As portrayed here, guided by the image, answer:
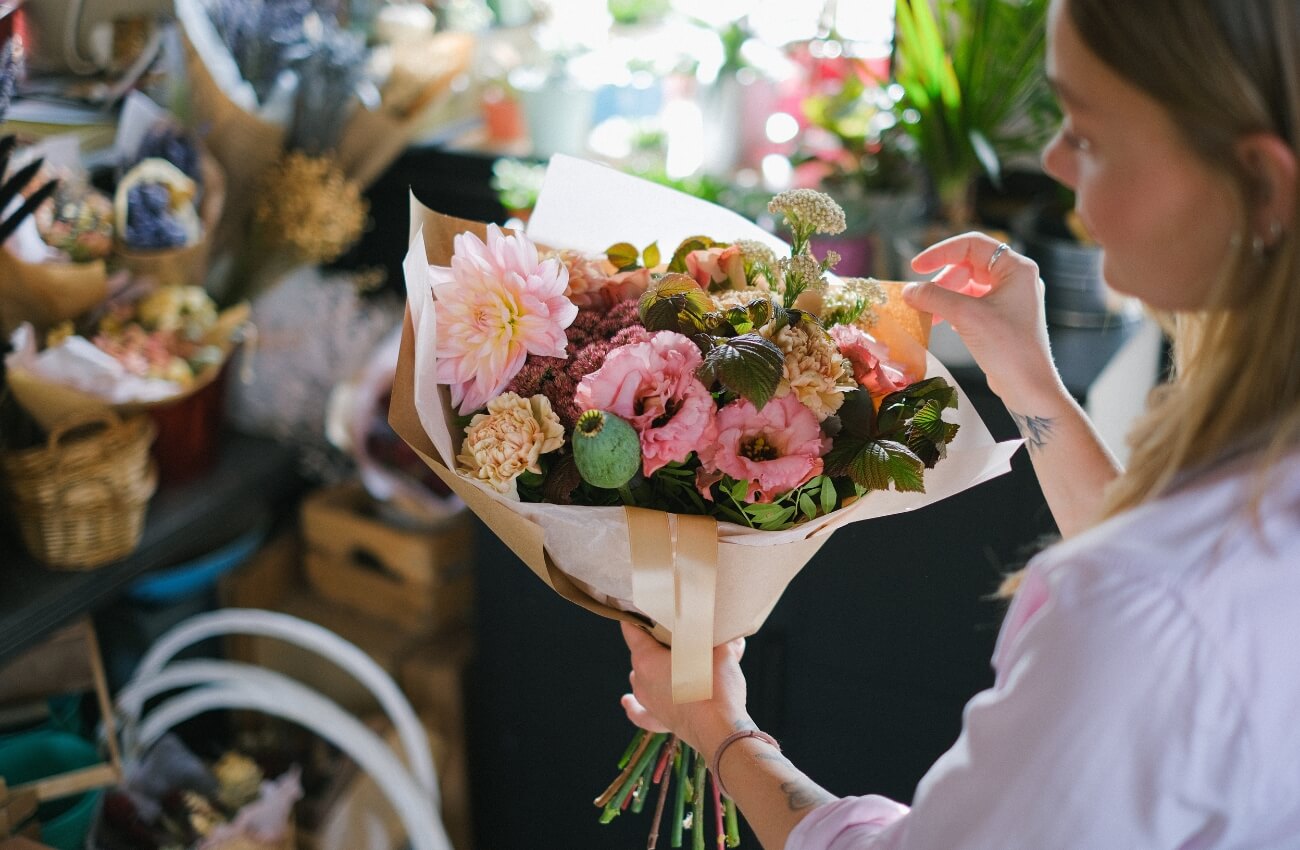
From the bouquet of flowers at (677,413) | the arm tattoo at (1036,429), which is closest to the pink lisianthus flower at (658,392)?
the bouquet of flowers at (677,413)

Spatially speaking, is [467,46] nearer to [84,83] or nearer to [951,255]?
[84,83]

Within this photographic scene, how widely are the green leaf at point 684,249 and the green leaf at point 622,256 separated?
0.04 metres

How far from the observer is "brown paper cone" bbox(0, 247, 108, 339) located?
1404mm

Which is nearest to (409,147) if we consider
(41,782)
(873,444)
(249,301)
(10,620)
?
(249,301)

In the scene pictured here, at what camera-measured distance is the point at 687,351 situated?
824mm

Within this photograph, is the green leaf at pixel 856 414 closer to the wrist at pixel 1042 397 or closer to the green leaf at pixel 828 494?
the green leaf at pixel 828 494

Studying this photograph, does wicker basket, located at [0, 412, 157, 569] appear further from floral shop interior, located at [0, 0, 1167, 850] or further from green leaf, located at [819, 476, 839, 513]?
green leaf, located at [819, 476, 839, 513]

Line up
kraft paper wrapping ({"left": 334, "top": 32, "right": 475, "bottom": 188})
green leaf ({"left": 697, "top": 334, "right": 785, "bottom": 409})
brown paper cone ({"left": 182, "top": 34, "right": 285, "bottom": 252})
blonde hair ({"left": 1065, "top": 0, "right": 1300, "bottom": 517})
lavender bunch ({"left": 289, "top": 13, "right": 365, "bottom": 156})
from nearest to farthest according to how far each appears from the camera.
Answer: blonde hair ({"left": 1065, "top": 0, "right": 1300, "bottom": 517}) < green leaf ({"left": 697, "top": 334, "right": 785, "bottom": 409}) < brown paper cone ({"left": 182, "top": 34, "right": 285, "bottom": 252}) < lavender bunch ({"left": 289, "top": 13, "right": 365, "bottom": 156}) < kraft paper wrapping ({"left": 334, "top": 32, "right": 475, "bottom": 188})

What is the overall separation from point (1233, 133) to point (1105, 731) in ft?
1.07

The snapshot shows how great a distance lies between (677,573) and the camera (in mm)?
873

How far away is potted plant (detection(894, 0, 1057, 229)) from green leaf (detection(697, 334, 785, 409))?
97 cm

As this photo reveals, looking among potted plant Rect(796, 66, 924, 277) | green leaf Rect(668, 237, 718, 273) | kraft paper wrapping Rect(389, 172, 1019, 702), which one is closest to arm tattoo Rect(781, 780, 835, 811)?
kraft paper wrapping Rect(389, 172, 1019, 702)

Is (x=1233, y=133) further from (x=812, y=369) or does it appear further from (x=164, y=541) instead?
(x=164, y=541)

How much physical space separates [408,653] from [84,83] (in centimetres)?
109
